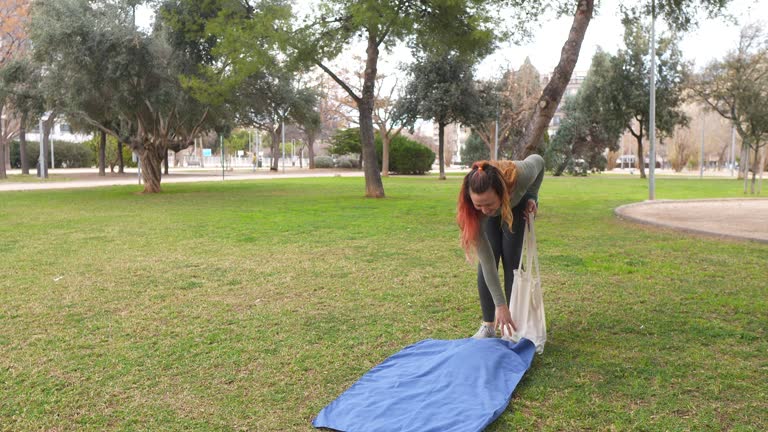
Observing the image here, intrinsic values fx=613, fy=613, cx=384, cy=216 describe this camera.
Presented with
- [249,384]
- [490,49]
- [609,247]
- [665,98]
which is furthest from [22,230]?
[665,98]

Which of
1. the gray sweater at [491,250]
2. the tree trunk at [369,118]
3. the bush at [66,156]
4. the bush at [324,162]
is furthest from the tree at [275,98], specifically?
the bush at [66,156]

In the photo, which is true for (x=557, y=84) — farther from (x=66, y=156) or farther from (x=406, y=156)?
(x=66, y=156)

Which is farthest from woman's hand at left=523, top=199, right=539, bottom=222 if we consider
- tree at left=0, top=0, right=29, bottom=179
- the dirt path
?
tree at left=0, top=0, right=29, bottom=179

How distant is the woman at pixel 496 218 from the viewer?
10.4 feet

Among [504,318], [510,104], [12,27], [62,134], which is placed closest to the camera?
[504,318]

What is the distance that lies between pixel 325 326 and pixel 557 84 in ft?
17.8

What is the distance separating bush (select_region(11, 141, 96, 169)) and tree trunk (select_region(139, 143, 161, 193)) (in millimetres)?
28823

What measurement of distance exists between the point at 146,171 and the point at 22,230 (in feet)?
30.2

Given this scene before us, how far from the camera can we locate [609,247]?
7773 millimetres

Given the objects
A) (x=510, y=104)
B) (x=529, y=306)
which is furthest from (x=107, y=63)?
(x=510, y=104)

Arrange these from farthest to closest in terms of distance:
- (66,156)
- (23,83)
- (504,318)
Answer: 1. (66,156)
2. (23,83)
3. (504,318)

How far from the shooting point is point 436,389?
314cm

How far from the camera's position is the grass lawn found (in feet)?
9.72

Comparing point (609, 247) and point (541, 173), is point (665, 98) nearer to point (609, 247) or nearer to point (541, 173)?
point (609, 247)
